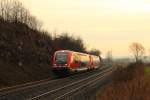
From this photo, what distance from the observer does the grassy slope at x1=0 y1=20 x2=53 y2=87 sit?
34103 mm

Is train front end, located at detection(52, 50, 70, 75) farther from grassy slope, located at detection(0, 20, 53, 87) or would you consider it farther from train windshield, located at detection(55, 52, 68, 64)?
grassy slope, located at detection(0, 20, 53, 87)

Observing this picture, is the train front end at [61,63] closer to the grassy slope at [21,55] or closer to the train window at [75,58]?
the grassy slope at [21,55]

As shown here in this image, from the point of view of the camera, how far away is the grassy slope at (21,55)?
3410 cm

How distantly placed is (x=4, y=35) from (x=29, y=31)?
920 centimetres

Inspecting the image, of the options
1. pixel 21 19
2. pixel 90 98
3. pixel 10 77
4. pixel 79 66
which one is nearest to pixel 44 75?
pixel 79 66

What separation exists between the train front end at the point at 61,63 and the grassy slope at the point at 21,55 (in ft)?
5.80

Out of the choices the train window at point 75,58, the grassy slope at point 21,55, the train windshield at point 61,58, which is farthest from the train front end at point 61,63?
the train window at point 75,58

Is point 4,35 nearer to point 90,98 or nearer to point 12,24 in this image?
point 12,24

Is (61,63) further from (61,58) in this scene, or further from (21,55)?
(21,55)

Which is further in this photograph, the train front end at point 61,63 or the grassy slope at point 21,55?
the train front end at point 61,63

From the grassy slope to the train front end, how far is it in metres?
1.77

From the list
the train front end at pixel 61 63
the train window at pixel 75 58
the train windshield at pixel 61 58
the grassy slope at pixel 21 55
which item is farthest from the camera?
the train window at pixel 75 58

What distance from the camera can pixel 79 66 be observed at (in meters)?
44.8

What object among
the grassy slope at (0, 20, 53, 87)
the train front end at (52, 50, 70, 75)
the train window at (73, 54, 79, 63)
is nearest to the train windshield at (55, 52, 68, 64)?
the train front end at (52, 50, 70, 75)
